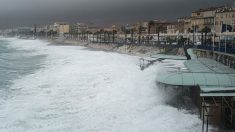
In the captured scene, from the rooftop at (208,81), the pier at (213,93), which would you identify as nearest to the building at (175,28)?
the rooftop at (208,81)

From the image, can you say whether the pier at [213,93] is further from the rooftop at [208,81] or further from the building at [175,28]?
the building at [175,28]

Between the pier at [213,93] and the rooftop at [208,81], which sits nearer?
the pier at [213,93]

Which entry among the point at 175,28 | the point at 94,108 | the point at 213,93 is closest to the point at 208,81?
the point at 213,93

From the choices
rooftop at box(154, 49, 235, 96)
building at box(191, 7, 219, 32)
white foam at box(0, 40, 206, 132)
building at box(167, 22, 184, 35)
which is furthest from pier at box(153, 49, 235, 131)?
building at box(167, 22, 184, 35)

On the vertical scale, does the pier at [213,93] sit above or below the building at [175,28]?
below

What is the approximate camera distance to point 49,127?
17328 mm

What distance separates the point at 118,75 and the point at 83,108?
1171cm

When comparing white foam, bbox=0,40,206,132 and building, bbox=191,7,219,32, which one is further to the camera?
building, bbox=191,7,219,32

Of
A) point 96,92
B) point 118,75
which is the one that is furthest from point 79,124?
point 118,75

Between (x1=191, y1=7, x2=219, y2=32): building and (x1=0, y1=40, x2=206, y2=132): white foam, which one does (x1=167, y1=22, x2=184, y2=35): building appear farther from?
(x1=0, y1=40, x2=206, y2=132): white foam

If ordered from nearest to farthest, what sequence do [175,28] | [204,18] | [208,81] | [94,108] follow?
[208,81]
[94,108]
[204,18]
[175,28]

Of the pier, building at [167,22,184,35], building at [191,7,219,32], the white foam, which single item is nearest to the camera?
the pier

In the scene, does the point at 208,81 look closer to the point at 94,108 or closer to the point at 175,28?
the point at 94,108

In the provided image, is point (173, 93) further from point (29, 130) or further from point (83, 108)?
point (29, 130)
